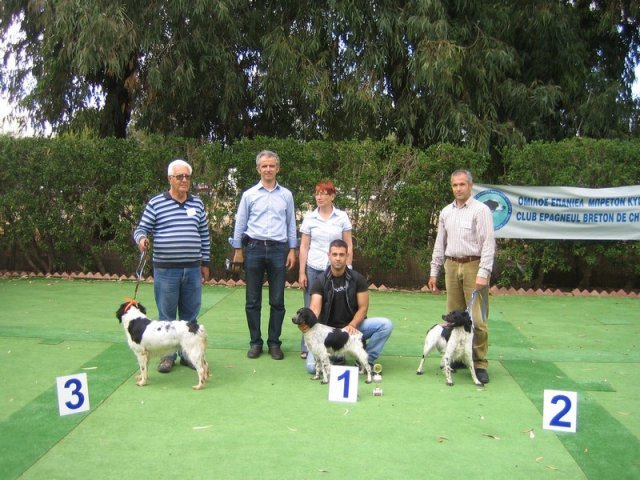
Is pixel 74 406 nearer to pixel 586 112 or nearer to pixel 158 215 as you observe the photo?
pixel 158 215

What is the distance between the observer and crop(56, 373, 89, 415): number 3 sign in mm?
4127

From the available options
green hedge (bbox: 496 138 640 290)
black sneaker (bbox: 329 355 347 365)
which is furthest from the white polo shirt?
green hedge (bbox: 496 138 640 290)

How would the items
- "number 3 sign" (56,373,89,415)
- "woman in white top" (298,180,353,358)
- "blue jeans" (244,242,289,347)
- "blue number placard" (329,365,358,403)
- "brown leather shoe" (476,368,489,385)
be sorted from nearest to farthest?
"number 3 sign" (56,373,89,415)
"blue number placard" (329,365,358,403)
"brown leather shoe" (476,368,489,385)
"woman in white top" (298,180,353,358)
"blue jeans" (244,242,289,347)

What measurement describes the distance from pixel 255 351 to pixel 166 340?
1.10 m

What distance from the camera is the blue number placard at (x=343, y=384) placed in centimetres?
447

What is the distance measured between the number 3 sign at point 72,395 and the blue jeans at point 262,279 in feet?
5.76

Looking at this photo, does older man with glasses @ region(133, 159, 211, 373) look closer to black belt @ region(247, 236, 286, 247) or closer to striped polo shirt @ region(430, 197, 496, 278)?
black belt @ region(247, 236, 286, 247)

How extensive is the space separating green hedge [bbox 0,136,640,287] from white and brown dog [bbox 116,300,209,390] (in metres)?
4.78

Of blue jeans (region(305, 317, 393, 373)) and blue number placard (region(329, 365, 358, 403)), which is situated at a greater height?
blue jeans (region(305, 317, 393, 373))

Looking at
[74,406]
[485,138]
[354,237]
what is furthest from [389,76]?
[74,406]

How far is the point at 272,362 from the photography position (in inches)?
220

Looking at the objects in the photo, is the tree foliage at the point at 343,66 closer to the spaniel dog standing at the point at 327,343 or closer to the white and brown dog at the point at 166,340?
the spaniel dog standing at the point at 327,343

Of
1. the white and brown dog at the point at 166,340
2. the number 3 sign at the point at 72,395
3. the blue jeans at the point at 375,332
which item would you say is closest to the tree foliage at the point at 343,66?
the blue jeans at the point at 375,332

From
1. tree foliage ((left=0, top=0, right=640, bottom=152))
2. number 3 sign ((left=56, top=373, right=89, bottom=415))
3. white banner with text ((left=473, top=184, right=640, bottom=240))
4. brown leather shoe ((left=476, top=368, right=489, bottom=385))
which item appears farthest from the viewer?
tree foliage ((left=0, top=0, right=640, bottom=152))
